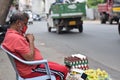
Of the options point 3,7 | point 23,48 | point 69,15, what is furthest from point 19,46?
point 69,15

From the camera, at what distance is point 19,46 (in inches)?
199

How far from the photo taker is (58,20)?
83.1 ft

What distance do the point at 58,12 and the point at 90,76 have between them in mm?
19898

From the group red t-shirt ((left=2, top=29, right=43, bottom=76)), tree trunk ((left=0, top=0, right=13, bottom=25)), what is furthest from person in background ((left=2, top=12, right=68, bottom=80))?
tree trunk ((left=0, top=0, right=13, bottom=25))

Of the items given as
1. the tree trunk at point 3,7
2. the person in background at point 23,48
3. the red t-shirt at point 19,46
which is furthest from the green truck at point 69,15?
the red t-shirt at point 19,46

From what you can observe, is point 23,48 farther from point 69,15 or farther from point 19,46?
point 69,15

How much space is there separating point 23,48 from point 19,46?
0.21ft

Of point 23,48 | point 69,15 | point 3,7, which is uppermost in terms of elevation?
point 23,48

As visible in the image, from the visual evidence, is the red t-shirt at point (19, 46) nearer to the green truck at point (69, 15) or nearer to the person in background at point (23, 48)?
the person in background at point (23, 48)

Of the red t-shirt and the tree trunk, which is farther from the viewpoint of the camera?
the tree trunk

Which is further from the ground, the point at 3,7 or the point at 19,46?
the point at 19,46

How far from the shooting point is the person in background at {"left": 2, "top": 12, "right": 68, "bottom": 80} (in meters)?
5.07

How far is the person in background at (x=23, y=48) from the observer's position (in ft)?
16.6

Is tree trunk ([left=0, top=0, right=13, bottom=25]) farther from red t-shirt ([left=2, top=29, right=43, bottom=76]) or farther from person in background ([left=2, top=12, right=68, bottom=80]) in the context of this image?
red t-shirt ([left=2, top=29, right=43, bottom=76])
